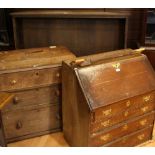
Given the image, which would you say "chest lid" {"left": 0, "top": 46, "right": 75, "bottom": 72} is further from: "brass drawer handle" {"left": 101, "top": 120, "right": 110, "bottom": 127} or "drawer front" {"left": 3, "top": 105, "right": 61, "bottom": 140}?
"brass drawer handle" {"left": 101, "top": 120, "right": 110, "bottom": 127}

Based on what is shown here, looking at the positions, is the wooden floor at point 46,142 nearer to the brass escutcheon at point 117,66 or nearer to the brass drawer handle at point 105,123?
the brass drawer handle at point 105,123

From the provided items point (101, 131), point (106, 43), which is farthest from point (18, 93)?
point (106, 43)

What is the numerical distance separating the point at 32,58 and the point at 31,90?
0.25 m

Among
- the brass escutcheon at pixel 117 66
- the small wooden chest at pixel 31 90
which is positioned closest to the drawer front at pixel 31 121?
the small wooden chest at pixel 31 90

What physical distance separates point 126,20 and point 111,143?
1.19 metres

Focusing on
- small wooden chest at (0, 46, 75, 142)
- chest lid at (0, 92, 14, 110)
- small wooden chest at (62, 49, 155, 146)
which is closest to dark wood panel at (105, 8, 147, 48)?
small wooden chest at (62, 49, 155, 146)

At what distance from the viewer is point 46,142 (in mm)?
1948

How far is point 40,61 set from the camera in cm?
182

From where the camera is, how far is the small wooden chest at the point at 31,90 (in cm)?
175

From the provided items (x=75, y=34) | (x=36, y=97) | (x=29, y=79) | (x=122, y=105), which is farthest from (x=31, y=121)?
(x=75, y=34)

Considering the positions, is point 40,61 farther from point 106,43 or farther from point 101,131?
point 106,43

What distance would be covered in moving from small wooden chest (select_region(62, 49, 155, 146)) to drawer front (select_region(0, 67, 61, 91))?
124 mm

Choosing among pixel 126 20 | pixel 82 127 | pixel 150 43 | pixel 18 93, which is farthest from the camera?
pixel 150 43

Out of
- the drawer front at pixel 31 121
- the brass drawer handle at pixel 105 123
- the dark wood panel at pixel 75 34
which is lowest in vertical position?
the drawer front at pixel 31 121
